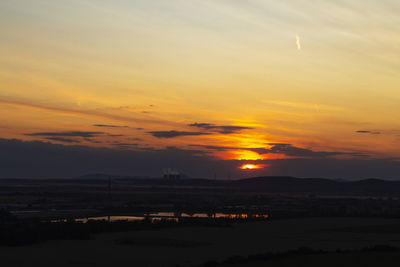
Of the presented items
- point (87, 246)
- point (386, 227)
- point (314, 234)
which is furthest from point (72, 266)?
point (386, 227)

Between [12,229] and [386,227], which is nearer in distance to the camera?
[12,229]

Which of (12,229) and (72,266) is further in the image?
(12,229)

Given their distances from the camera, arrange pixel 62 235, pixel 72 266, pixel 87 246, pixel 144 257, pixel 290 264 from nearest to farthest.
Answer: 1. pixel 290 264
2. pixel 72 266
3. pixel 144 257
4. pixel 87 246
5. pixel 62 235

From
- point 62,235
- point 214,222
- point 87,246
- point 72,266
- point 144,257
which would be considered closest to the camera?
point 72,266

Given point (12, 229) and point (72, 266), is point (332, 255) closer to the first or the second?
point (72, 266)

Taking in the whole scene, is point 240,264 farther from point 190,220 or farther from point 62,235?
point 190,220

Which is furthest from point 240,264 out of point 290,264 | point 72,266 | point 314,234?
point 314,234
